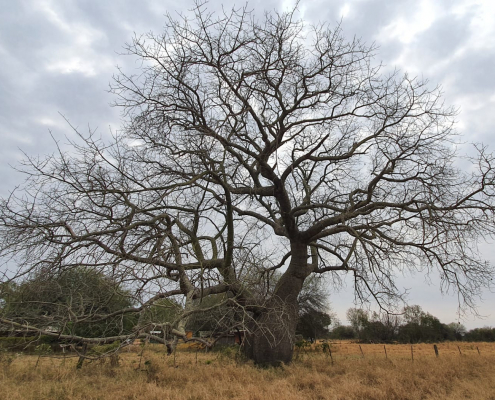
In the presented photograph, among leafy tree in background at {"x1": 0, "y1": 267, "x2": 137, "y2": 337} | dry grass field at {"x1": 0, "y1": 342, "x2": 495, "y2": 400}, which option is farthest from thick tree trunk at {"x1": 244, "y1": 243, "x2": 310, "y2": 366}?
leafy tree in background at {"x1": 0, "y1": 267, "x2": 137, "y2": 337}

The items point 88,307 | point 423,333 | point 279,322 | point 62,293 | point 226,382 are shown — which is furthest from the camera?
point 423,333

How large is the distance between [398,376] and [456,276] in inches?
107

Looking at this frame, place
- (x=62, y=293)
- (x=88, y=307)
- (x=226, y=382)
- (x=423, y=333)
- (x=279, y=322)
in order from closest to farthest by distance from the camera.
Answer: (x=62, y=293) < (x=226, y=382) < (x=88, y=307) < (x=279, y=322) < (x=423, y=333)

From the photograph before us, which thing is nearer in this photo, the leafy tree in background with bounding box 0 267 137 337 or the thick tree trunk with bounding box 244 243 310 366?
the leafy tree in background with bounding box 0 267 137 337

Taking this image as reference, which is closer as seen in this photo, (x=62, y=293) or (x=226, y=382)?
(x=62, y=293)

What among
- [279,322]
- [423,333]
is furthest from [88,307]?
[423,333]

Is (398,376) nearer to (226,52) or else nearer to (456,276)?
(456,276)

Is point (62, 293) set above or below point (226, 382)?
above

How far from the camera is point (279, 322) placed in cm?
923

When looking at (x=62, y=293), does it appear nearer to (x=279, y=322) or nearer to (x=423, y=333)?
(x=279, y=322)

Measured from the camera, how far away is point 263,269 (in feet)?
27.9

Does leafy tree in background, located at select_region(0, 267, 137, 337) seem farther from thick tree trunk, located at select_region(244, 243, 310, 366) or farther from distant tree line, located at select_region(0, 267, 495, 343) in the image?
thick tree trunk, located at select_region(244, 243, 310, 366)

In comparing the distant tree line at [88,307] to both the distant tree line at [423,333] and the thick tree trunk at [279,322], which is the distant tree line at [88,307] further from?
the distant tree line at [423,333]

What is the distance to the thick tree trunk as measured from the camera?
944cm
